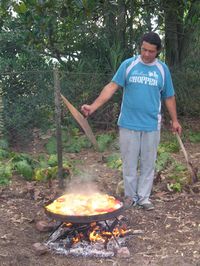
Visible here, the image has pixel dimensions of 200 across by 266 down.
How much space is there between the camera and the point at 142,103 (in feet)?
19.0

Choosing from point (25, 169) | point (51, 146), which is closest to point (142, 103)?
point (25, 169)

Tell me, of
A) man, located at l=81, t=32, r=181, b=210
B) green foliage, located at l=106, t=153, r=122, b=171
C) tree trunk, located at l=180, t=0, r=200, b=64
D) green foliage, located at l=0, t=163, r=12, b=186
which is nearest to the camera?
man, located at l=81, t=32, r=181, b=210

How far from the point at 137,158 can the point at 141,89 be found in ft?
2.86

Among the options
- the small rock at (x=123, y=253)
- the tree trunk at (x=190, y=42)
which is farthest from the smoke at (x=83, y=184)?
the tree trunk at (x=190, y=42)

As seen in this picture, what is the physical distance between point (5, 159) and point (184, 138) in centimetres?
374

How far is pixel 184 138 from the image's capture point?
32.7 ft

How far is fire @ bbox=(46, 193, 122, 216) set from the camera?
197 inches

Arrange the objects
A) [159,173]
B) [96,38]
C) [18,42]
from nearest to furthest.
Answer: [159,173], [18,42], [96,38]

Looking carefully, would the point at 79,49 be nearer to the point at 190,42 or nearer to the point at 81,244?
the point at 190,42

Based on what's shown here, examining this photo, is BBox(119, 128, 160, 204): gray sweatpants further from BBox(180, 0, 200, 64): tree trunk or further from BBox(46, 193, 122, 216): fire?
BBox(180, 0, 200, 64): tree trunk

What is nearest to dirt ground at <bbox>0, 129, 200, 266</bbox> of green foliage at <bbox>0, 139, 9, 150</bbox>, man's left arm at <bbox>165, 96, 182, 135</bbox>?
man's left arm at <bbox>165, 96, 182, 135</bbox>

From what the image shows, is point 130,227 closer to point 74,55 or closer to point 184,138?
point 184,138

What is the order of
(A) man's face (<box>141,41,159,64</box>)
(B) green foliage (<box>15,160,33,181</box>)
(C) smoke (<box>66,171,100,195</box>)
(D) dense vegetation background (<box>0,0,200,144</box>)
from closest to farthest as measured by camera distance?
(A) man's face (<box>141,41,159,64</box>), (C) smoke (<box>66,171,100,195</box>), (B) green foliage (<box>15,160,33,181</box>), (D) dense vegetation background (<box>0,0,200,144</box>)

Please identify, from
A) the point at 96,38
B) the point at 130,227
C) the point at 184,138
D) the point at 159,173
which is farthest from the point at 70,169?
the point at 96,38
